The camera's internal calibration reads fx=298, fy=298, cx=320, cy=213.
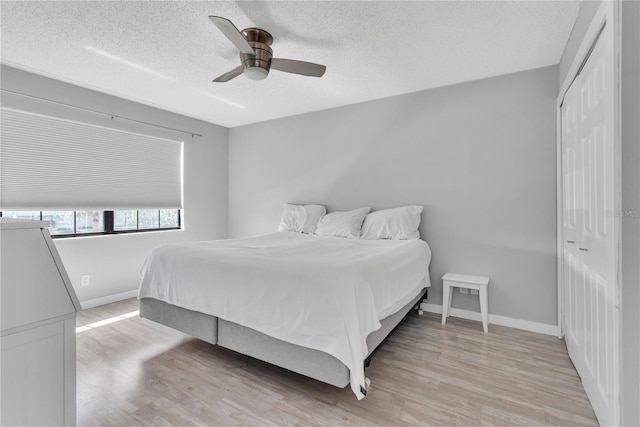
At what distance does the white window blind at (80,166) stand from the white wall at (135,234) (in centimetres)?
13

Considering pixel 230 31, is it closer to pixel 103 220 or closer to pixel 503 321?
pixel 103 220

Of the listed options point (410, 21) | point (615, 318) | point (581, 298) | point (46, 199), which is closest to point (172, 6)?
point (410, 21)

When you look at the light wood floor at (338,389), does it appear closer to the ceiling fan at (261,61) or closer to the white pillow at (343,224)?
the white pillow at (343,224)

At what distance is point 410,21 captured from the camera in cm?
211

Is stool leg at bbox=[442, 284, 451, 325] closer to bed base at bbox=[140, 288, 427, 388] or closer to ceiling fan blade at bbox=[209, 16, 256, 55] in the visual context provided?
bed base at bbox=[140, 288, 427, 388]

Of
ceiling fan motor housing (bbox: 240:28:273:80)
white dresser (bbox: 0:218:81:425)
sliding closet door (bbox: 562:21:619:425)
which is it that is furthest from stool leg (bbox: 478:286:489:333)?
white dresser (bbox: 0:218:81:425)

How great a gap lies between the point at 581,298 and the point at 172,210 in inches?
182

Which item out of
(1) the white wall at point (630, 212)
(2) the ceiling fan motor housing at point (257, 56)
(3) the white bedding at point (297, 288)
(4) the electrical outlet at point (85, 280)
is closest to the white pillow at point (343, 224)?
(3) the white bedding at point (297, 288)

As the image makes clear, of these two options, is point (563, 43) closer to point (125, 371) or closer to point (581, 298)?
point (581, 298)

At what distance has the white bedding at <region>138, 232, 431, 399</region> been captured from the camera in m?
1.59

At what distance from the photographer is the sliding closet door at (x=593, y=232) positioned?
1.27 metres

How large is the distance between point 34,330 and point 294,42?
236 cm

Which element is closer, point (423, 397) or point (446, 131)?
point (423, 397)

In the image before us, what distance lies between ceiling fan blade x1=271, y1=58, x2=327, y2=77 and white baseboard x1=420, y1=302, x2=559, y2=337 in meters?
2.58
